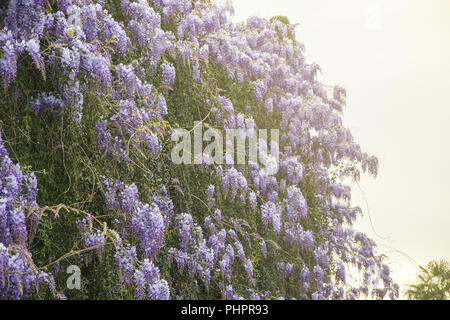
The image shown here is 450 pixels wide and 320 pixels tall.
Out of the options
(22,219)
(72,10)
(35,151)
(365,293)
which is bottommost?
(365,293)

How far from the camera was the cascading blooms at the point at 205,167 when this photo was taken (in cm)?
368

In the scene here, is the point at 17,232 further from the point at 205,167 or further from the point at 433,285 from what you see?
the point at 433,285

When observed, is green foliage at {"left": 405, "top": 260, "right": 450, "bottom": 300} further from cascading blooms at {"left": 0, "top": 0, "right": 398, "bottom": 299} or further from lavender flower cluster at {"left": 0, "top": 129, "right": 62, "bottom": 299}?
lavender flower cluster at {"left": 0, "top": 129, "right": 62, "bottom": 299}

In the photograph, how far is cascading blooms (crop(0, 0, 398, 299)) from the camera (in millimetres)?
3680

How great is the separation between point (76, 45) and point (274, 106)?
4.08 m

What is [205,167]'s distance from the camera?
212 inches

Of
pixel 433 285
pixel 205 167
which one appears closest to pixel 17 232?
pixel 205 167

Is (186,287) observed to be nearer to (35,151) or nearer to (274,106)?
(35,151)

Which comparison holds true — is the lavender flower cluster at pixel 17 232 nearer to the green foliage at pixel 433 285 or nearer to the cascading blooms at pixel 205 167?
the cascading blooms at pixel 205 167

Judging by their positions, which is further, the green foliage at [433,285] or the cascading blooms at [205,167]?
the green foliage at [433,285]

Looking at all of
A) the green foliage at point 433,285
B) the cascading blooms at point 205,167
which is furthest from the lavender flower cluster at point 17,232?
the green foliage at point 433,285

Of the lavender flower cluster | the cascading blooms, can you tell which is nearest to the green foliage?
the cascading blooms
